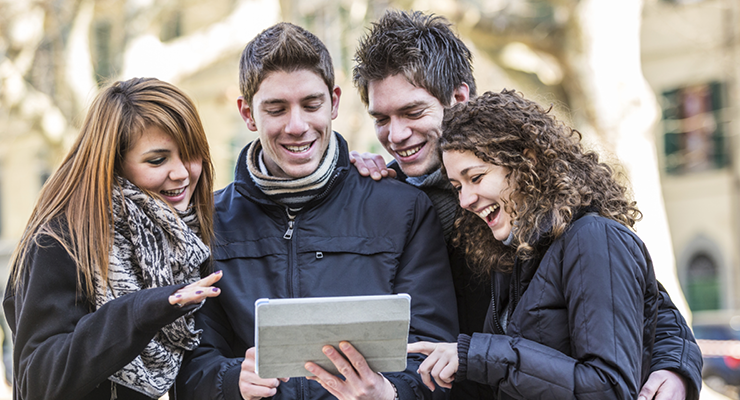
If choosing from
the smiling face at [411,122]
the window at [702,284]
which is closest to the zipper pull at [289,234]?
the smiling face at [411,122]

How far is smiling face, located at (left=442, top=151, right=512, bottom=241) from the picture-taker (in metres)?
2.65

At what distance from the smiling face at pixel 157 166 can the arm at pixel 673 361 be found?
1.82 metres

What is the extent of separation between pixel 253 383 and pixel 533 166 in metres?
1.20

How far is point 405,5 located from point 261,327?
7948 mm

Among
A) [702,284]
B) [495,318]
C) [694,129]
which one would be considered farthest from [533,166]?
[702,284]

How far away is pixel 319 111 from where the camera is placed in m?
3.01

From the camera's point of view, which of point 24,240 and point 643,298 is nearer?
point 643,298

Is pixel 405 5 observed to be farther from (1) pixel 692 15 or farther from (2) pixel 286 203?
(1) pixel 692 15

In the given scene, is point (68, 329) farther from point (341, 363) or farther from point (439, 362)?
point (439, 362)

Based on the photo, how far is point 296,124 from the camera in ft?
9.60

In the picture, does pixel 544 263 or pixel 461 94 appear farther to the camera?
pixel 461 94

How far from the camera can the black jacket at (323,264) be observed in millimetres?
2787

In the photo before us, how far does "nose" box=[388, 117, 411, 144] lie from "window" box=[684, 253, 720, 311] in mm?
15698

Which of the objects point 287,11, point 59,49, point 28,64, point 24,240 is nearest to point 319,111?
point 24,240
